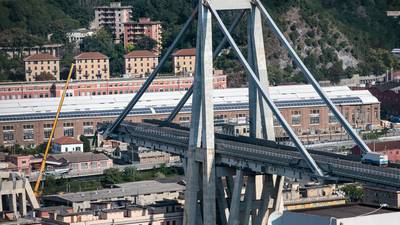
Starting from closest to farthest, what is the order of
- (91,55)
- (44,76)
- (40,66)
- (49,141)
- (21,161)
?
(21,161) → (49,141) → (44,76) → (40,66) → (91,55)

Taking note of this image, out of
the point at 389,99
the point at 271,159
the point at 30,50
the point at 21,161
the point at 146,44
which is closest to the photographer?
the point at 271,159

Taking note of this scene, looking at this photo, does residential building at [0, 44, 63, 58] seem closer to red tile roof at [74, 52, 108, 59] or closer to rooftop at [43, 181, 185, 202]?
red tile roof at [74, 52, 108, 59]


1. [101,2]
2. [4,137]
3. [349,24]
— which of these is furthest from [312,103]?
[101,2]

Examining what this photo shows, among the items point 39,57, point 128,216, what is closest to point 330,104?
point 128,216

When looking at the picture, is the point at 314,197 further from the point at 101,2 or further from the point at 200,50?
the point at 101,2

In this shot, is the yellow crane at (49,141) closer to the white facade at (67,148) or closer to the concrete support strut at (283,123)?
the white facade at (67,148)

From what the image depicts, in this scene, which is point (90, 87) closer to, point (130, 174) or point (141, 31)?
point (141, 31)

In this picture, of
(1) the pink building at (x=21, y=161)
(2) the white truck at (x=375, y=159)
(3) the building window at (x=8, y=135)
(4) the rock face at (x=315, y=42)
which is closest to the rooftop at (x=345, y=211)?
(2) the white truck at (x=375, y=159)
